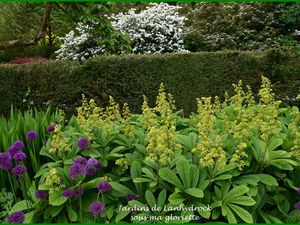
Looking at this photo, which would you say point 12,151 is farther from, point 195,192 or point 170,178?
point 195,192

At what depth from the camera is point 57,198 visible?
286 centimetres

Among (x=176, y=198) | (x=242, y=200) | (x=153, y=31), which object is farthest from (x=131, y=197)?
(x=153, y=31)

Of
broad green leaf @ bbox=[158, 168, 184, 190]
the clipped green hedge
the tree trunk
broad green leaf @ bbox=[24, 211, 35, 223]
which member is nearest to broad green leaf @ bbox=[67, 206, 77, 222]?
broad green leaf @ bbox=[24, 211, 35, 223]

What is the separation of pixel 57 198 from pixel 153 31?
793 cm

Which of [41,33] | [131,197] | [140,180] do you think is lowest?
[131,197]

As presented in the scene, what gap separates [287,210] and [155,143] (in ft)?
3.27

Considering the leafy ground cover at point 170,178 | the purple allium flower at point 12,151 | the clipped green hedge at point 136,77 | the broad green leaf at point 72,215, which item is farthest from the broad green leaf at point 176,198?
the clipped green hedge at point 136,77

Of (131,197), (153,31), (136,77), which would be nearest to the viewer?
(131,197)

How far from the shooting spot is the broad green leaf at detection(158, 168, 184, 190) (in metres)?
2.81

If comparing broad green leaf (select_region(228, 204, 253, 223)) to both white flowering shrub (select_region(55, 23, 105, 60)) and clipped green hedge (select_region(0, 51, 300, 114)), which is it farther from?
white flowering shrub (select_region(55, 23, 105, 60))

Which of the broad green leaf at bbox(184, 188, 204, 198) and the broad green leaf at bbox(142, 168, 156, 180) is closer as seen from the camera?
the broad green leaf at bbox(184, 188, 204, 198)

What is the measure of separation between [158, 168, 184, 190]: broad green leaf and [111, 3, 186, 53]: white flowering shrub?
24.3 feet

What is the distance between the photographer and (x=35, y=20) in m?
16.8

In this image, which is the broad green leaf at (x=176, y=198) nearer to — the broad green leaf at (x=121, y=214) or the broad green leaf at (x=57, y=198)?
the broad green leaf at (x=121, y=214)
